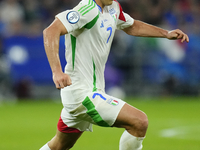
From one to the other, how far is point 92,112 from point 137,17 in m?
11.5

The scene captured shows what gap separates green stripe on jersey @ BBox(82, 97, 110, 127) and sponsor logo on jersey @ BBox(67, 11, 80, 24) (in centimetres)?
84

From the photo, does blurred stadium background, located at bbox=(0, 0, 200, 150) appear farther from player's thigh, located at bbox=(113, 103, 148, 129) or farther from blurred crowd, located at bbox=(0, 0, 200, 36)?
player's thigh, located at bbox=(113, 103, 148, 129)

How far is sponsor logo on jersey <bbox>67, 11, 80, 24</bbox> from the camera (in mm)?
4156

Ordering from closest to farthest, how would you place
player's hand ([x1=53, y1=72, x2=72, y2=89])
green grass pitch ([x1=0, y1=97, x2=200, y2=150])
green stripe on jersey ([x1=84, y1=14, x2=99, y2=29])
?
player's hand ([x1=53, y1=72, x2=72, y2=89]), green stripe on jersey ([x1=84, y1=14, x2=99, y2=29]), green grass pitch ([x1=0, y1=97, x2=200, y2=150])

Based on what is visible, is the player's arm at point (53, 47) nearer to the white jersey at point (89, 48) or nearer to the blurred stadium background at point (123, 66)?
the white jersey at point (89, 48)

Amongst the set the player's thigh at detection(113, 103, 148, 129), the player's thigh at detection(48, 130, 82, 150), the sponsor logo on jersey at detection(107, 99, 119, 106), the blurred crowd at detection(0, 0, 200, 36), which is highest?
the blurred crowd at detection(0, 0, 200, 36)

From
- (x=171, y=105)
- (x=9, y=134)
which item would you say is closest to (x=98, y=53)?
(x=9, y=134)

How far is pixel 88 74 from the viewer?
4531mm

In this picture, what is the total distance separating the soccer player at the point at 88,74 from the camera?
4.17 meters

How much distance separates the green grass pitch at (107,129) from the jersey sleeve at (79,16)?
3019mm

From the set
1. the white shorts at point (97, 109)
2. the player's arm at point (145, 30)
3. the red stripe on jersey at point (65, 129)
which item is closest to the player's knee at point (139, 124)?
the white shorts at point (97, 109)

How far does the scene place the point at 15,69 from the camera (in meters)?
13.4

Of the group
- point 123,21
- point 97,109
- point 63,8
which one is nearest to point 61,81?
point 97,109

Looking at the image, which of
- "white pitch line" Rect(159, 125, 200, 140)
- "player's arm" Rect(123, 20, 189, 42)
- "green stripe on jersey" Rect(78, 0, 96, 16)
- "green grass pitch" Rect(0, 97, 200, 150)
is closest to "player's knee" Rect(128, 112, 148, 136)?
"green stripe on jersey" Rect(78, 0, 96, 16)
